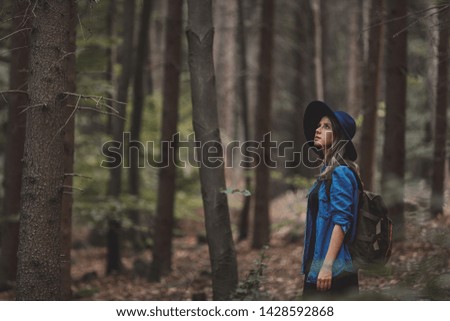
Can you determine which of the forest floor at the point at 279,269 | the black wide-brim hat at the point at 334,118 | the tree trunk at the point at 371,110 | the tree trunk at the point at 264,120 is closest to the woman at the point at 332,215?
the black wide-brim hat at the point at 334,118

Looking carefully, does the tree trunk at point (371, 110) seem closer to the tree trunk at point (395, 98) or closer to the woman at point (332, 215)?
the tree trunk at point (395, 98)

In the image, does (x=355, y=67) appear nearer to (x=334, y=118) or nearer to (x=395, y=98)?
(x=395, y=98)

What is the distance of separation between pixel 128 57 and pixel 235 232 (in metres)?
8.77

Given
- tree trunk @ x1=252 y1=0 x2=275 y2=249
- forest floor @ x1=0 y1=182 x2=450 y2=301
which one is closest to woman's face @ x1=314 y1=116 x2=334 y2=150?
forest floor @ x1=0 y1=182 x2=450 y2=301

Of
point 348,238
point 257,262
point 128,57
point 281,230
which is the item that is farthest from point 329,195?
point 281,230

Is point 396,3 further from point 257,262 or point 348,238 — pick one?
point 348,238

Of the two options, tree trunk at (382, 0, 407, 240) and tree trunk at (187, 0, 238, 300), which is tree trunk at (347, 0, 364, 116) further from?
tree trunk at (187, 0, 238, 300)

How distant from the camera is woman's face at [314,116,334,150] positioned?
16.6 feet

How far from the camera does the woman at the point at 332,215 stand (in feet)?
15.2

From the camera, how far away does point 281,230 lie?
61.5 ft

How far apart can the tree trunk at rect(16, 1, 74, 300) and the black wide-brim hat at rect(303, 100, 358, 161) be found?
93.1 inches

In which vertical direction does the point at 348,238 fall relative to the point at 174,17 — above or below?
below

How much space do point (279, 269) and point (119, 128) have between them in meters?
4.98
